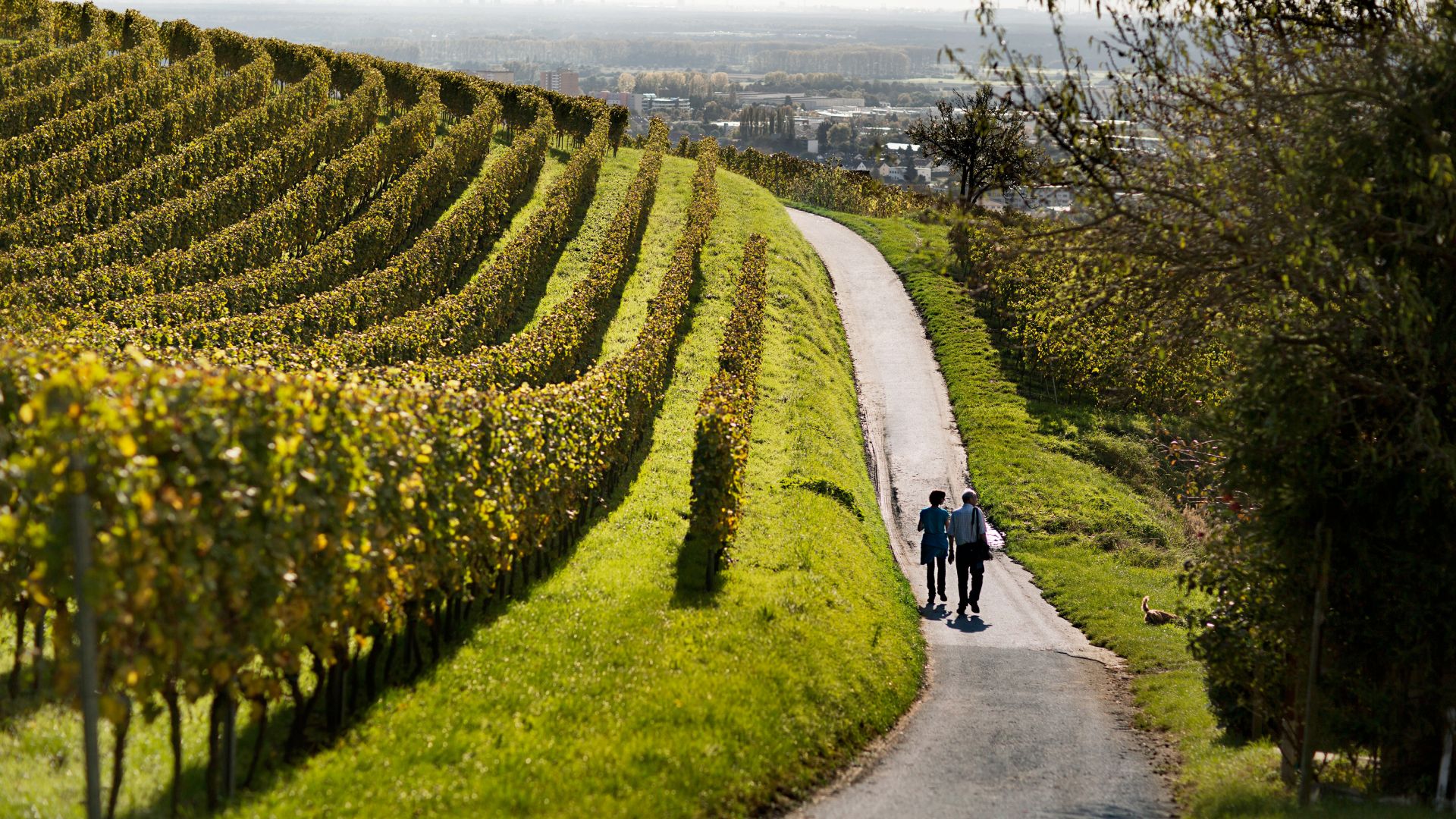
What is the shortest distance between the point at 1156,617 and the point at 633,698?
11.3m

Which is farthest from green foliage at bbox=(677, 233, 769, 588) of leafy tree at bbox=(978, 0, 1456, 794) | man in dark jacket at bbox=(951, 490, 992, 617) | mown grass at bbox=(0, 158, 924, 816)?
leafy tree at bbox=(978, 0, 1456, 794)

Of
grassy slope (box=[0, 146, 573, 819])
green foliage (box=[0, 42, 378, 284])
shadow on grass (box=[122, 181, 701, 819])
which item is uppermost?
green foliage (box=[0, 42, 378, 284])

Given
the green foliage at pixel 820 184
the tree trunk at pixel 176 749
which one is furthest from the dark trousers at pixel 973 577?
the green foliage at pixel 820 184

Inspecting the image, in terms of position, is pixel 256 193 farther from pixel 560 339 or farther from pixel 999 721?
pixel 999 721

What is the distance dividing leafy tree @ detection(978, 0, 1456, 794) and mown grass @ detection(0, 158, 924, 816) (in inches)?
183

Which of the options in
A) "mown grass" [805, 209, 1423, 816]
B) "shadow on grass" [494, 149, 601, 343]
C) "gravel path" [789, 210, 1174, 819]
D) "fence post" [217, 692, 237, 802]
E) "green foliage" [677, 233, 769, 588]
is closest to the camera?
"fence post" [217, 692, 237, 802]

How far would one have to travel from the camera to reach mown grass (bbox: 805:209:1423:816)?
13.2 metres

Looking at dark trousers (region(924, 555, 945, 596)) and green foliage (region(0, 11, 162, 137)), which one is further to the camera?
green foliage (region(0, 11, 162, 137))

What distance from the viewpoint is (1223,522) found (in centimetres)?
1372

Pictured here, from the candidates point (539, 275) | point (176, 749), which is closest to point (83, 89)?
point (539, 275)

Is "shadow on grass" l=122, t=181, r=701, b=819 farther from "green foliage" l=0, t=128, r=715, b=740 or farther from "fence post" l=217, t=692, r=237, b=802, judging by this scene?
"green foliage" l=0, t=128, r=715, b=740

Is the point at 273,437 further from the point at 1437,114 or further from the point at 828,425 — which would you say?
the point at 828,425

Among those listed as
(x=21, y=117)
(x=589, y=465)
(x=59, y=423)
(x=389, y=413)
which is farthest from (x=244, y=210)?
(x=59, y=423)

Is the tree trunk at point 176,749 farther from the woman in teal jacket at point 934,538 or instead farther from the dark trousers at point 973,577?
the dark trousers at point 973,577
